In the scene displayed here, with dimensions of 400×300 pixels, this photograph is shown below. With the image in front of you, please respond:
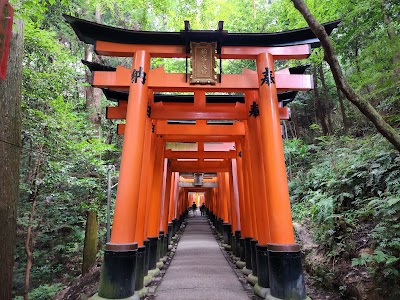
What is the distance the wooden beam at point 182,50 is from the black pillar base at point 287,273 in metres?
4.04

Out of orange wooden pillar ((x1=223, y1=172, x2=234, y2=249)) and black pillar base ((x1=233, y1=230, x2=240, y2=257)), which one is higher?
orange wooden pillar ((x1=223, y1=172, x2=234, y2=249))

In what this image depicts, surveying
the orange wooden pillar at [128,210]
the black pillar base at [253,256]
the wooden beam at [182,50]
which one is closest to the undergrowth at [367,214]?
the black pillar base at [253,256]

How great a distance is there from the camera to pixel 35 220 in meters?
9.75

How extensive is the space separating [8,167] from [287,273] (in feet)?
15.3

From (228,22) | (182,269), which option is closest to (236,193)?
(182,269)

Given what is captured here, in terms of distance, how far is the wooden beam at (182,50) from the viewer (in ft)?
20.8

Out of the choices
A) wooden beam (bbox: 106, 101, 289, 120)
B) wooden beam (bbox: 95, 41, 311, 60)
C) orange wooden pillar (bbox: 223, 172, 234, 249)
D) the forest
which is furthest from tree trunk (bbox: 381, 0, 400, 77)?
orange wooden pillar (bbox: 223, 172, 234, 249)

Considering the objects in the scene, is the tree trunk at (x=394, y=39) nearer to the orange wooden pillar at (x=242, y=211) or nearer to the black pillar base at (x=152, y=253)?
the orange wooden pillar at (x=242, y=211)

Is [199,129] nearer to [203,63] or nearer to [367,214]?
[203,63]

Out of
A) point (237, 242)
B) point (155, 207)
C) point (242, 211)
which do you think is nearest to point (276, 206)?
point (155, 207)

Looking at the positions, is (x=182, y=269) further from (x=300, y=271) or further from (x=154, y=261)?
(x=300, y=271)

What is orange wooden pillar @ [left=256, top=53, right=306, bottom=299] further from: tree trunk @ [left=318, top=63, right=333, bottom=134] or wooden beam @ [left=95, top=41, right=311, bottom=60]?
tree trunk @ [left=318, top=63, right=333, bottom=134]

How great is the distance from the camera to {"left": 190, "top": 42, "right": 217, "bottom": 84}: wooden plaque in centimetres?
624

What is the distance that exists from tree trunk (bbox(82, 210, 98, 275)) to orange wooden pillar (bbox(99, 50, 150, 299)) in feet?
18.2
